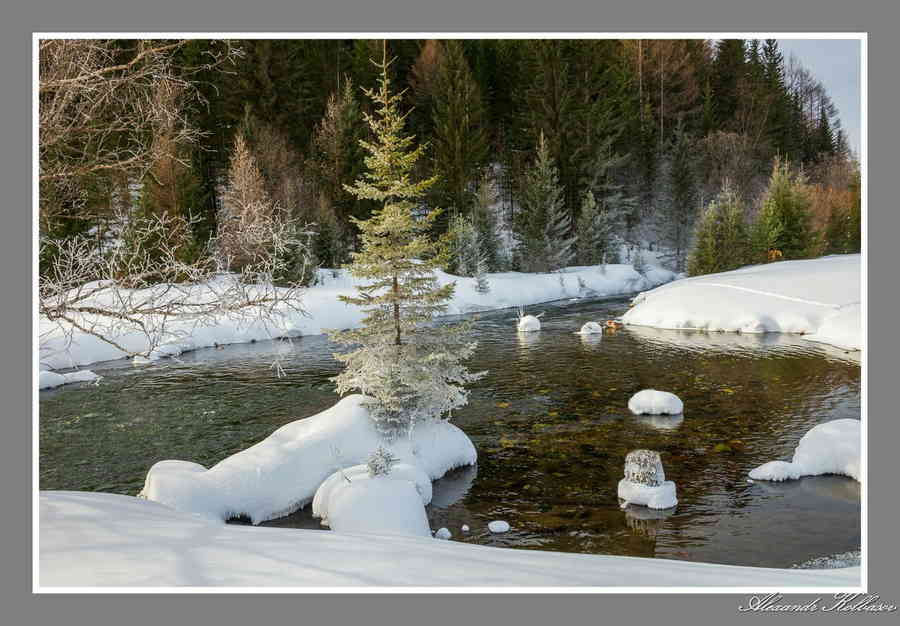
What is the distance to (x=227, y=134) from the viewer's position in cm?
1783

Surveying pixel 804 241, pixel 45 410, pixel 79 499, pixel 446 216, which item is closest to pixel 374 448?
pixel 79 499

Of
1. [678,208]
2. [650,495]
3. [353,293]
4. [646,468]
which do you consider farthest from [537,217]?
[650,495]

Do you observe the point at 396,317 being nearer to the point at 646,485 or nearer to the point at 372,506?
the point at 372,506

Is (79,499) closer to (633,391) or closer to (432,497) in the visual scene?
(432,497)

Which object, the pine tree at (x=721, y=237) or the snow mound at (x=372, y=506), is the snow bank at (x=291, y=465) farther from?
the pine tree at (x=721, y=237)

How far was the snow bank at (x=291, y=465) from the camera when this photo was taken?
718cm

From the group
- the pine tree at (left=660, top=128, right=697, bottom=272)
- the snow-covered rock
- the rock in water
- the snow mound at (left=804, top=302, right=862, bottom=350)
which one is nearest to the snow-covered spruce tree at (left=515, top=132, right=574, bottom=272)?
the pine tree at (left=660, top=128, right=697, bottom=272)

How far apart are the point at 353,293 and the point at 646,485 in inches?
572

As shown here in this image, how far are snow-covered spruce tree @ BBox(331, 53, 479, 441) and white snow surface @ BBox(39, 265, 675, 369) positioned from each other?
16.5 ft

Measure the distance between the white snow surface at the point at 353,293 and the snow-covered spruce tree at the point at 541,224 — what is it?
2.78 feet

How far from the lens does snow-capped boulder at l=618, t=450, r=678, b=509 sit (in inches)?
289

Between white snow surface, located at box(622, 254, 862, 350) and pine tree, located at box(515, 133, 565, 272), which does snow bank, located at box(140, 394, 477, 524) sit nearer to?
white snow surface, located at box(622, 254, 862, 350)

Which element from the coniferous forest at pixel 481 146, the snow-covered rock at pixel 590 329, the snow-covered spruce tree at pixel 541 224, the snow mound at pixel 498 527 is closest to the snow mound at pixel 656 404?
the coniferous forest at pixel 481 146

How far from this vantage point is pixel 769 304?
17.3m
